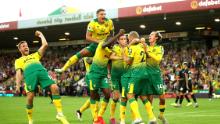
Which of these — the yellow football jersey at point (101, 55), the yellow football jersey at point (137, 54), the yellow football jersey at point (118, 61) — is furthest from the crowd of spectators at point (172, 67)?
the yellow football jersey at point (137, 54)

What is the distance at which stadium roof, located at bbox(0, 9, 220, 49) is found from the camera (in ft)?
138

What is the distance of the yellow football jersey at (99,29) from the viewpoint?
13844 mm

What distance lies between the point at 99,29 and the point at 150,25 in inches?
1356

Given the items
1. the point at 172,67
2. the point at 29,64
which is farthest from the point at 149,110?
the point at 172,67

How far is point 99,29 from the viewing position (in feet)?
45.4

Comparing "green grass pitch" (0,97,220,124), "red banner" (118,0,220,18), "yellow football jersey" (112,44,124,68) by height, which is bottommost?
"green grass pitch" (0,97,220,124)

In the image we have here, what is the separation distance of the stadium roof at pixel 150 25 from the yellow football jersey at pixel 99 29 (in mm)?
26051

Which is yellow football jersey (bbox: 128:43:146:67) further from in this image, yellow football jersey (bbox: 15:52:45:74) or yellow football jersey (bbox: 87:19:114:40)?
yellow football jersey (bbox: 15:52:45:74)

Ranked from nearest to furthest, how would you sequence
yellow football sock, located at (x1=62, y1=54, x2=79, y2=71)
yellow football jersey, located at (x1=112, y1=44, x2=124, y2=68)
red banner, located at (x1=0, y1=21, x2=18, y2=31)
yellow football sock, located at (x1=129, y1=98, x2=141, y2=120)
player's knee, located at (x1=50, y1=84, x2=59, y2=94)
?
yellow football sock, located at (x1=129, y1=98, x2=141, y2=120), player's knee, located at (x1=50, y1=84, x2=59, y2=94), yellow football sock, located at (x1=62, y1=54, x2=79, y2=71), yellow football jersey, located at (x1=112, y1=44, x2=124, y2=68), red banner, located at (x1=0, y1=21, x2=18, y2=31)

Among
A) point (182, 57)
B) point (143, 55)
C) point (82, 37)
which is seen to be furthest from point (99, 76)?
point (82, 37)

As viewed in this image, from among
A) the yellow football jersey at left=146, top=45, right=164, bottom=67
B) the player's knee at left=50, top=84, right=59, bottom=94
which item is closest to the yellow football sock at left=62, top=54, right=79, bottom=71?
the player's knee at left=50, top=84, right=59, bottom=94

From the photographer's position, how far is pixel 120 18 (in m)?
43.2

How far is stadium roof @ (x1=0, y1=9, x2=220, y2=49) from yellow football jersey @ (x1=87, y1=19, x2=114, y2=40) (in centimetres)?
2605

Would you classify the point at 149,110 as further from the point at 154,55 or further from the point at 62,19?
the point at 62,19
